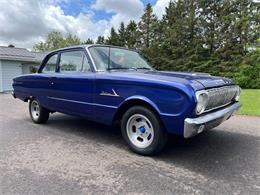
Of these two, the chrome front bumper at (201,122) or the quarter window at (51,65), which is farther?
the quarter window at (51,65)

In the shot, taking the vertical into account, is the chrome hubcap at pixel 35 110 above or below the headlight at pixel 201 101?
below

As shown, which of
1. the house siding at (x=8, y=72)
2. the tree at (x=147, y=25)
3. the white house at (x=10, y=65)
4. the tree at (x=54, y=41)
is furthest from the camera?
the tree at (x=54, y=41)

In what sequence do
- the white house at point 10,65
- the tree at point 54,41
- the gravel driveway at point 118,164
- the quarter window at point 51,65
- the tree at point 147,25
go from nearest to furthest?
the gravel driveway at point 118,164 → the quarter window at point 51,65 → the white house at point 10,65 → the tree at point 147,25 → the tree at point 54,41

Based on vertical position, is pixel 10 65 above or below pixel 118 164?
above

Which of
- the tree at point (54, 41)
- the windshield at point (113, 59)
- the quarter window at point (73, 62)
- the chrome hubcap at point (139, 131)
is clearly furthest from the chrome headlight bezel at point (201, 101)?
the tree at point (54, 41)

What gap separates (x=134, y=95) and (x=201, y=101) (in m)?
1.03

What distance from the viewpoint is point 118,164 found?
3.65 m

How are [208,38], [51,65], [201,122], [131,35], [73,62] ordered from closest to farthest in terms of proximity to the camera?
[201,122] → [73,62] → [51,65] → [208,38] → [131,35]

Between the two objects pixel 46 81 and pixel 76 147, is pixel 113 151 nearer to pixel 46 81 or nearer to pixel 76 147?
pixel 76 147

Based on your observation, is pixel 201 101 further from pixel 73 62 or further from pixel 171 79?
pixel 73 62

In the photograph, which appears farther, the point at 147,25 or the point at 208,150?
the point at 147,25

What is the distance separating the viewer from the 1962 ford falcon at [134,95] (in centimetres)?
341

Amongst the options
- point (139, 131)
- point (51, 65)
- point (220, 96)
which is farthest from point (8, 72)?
point (220, 96)

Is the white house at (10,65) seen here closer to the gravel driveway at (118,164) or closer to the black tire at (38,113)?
the black tire at (38,113)
